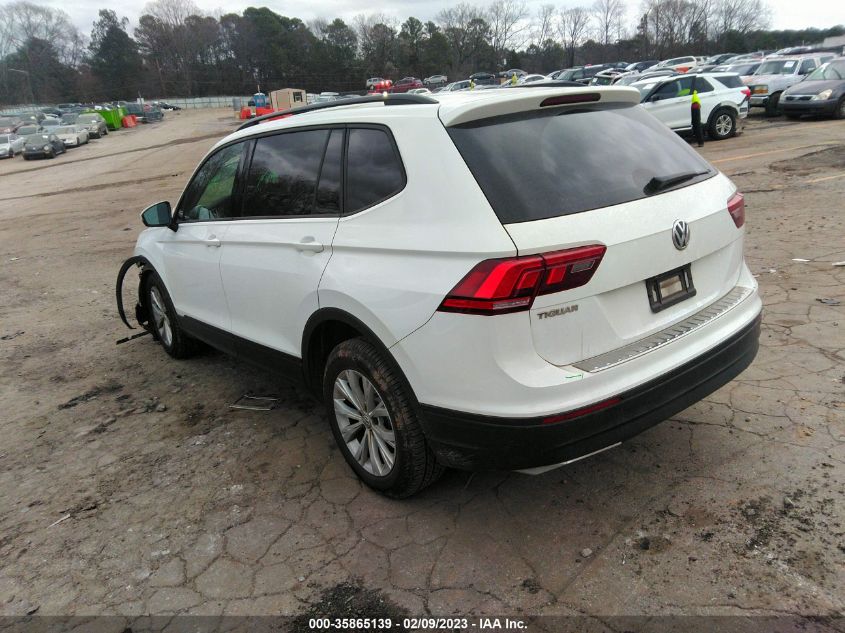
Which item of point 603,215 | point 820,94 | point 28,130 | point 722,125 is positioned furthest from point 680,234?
point 28,130

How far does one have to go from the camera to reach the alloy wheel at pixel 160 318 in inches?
210

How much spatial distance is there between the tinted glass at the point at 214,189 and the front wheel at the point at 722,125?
1566 centimetres

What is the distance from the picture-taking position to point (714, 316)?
2.87 meters

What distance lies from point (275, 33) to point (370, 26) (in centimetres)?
1575

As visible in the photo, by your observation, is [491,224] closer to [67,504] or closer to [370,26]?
[67,504]

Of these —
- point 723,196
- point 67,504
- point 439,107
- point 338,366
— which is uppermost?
point 439,107

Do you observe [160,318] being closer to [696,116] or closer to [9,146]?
[696,116]

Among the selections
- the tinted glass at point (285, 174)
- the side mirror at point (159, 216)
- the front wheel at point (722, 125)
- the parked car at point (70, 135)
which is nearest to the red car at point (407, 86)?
the parked car at point (70, 135)

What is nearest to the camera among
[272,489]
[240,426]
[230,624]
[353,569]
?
[230,624]

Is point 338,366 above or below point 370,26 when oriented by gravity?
below

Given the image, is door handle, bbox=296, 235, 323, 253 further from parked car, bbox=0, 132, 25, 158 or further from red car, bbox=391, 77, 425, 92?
red car, bbox=391, 77, 425, 92

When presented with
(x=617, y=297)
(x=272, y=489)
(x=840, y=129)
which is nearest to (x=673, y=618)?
(x=617, y=297)

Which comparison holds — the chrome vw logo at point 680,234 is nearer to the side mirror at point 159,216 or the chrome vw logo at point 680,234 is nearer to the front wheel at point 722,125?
the side mirror at point 159,216

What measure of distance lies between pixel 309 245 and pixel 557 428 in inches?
62.2
